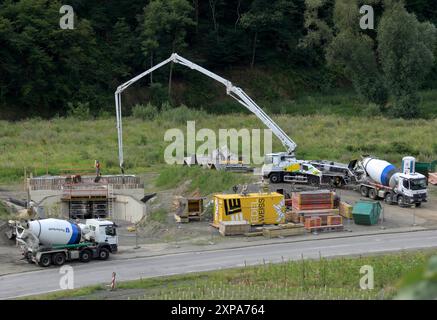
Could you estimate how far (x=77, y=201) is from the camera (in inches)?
1832

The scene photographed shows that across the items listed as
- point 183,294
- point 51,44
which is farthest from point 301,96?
point 183,294

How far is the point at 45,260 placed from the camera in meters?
33.2

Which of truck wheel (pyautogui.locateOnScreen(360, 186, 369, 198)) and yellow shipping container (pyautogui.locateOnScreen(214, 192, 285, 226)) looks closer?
yellow shipping container (pyautogui.locateOnScreen(214, 192, 285, 226))

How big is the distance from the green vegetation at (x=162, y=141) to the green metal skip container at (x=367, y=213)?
31.0ft

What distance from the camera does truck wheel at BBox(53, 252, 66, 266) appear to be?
33.5 meters

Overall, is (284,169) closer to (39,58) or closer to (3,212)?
(3,212)

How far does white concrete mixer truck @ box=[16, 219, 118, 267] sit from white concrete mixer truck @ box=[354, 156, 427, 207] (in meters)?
19.0

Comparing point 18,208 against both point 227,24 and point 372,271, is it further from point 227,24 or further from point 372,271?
point 227,24

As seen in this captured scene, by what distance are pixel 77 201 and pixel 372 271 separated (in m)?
22.5

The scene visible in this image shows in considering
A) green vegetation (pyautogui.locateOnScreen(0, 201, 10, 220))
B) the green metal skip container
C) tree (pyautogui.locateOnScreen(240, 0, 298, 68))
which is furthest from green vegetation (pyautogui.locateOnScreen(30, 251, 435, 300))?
tree (pyautogui.locateOnScreen(240, 0, 298, 68))

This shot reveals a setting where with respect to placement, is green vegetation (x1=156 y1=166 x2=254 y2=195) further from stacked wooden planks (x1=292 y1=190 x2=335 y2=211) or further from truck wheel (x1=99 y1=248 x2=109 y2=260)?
Result: truck wheel (x1=99 y1=248 x2=109 y2=260)

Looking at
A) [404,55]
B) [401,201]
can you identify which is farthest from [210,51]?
[401,201]

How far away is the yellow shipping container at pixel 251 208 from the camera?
133 ft

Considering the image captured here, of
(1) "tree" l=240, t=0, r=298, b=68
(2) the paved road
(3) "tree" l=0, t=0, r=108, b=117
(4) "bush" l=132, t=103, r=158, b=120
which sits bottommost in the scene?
(2) the paved road
